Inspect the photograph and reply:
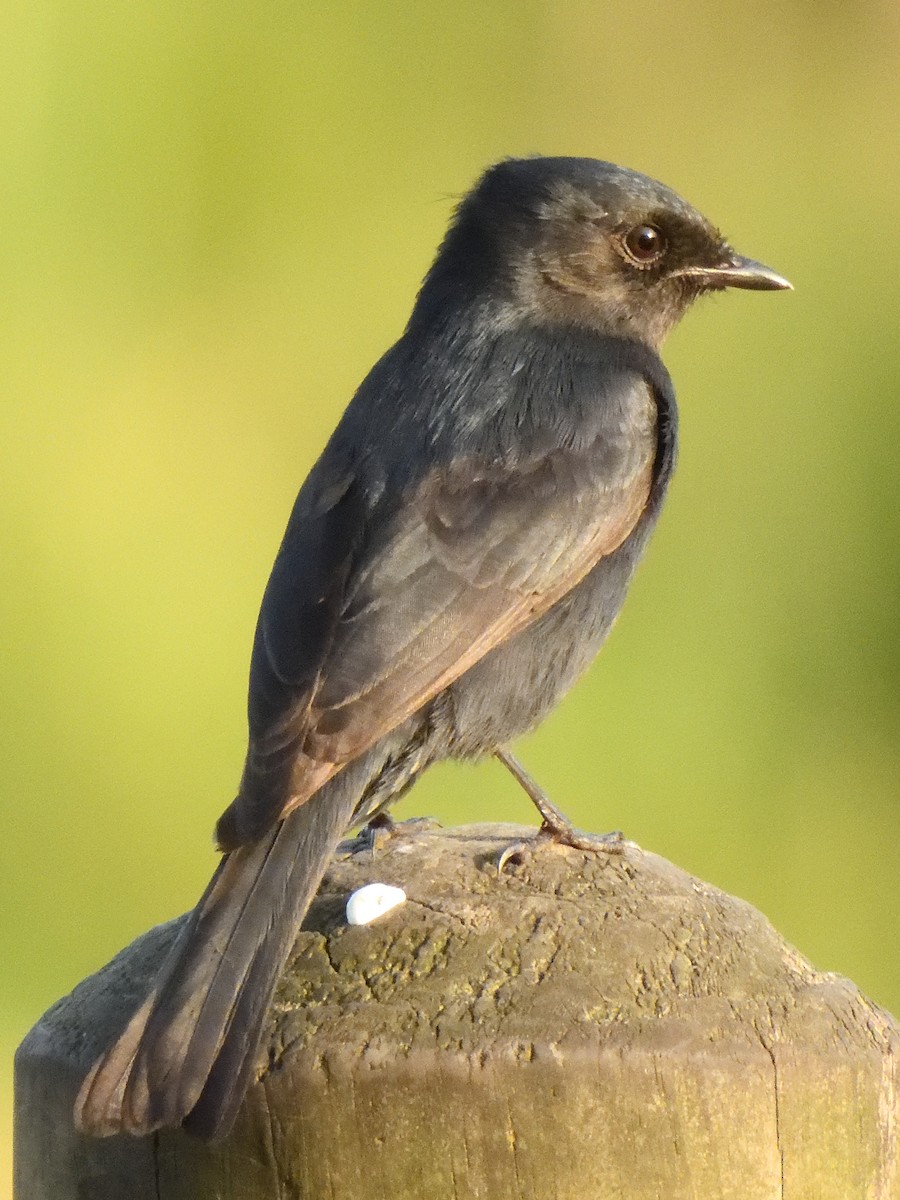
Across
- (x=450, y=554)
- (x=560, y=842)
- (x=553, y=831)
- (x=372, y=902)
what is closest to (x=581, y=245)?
(x=450, y=554)

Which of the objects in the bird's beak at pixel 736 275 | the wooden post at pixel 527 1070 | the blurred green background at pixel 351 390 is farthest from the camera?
the blurred green background at pixel 351 390

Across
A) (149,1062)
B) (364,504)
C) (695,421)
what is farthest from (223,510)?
(149,1062)

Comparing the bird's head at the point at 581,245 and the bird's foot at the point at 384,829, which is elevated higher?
the bird's head at the point at 581,245

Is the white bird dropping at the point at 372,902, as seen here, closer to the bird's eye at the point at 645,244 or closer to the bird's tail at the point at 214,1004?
the bird's tail at the point at 214,1004

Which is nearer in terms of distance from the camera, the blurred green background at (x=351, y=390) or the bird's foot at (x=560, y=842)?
the bird's foot at (x=560, y=842)

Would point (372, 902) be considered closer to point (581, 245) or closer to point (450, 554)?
point (450, 554)

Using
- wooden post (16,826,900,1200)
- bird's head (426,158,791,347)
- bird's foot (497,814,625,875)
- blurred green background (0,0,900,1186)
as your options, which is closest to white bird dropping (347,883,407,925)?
wooden post (16,826,900,1200)

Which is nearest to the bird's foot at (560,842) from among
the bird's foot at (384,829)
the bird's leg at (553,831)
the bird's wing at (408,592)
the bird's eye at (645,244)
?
the bird's leg at (553,831)
